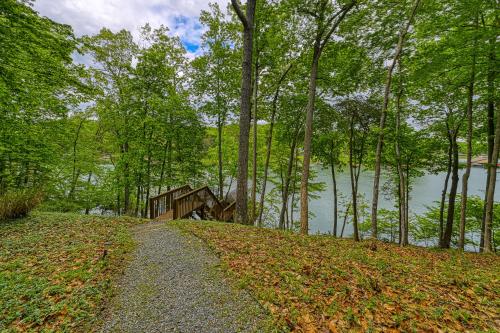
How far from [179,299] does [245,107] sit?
5.23 m

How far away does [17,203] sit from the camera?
613 cm

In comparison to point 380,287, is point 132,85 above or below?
above

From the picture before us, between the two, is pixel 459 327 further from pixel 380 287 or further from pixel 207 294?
pixel 207 294

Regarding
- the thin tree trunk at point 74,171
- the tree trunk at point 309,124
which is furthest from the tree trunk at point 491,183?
the thin tree trunk at point 74,171

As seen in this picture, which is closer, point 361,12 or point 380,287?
point 380,287

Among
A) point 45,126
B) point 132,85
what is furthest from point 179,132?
point 45,126

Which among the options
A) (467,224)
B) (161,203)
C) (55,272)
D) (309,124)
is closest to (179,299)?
(55,272)

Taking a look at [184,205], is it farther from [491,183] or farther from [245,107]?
[491,183]

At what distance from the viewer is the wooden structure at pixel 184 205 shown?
25.9 ft

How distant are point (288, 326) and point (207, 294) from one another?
111cm

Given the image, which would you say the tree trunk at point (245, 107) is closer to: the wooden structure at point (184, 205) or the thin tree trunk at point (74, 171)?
the wooden structure at point (184, 205)

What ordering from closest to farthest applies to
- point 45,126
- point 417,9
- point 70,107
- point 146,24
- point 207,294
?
1. point 207,294
2. point 417,9
3. point 45,126
4. point 70,107
5. point 146,24

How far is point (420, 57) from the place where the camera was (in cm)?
663

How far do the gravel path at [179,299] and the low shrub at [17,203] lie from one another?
15.7 ft
